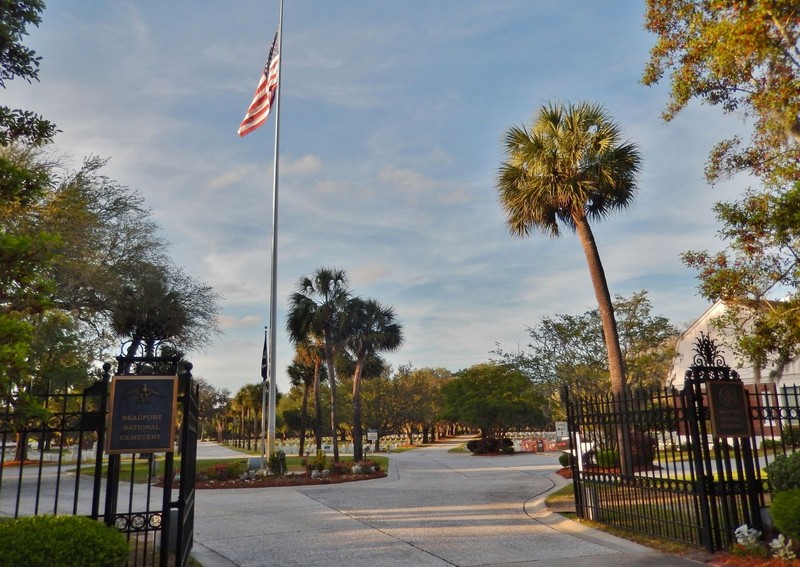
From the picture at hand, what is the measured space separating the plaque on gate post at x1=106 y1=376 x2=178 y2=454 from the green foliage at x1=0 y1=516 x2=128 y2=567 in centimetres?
109

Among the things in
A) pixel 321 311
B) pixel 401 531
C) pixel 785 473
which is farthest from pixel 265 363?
pixel 785 473

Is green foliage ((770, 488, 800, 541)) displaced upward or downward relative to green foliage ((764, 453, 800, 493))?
downward

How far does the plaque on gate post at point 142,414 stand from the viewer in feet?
22.5

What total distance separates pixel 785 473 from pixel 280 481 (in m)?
15.3

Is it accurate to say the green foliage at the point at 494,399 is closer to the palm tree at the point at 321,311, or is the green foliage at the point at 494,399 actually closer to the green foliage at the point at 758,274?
the palm tree at the point at 321,311

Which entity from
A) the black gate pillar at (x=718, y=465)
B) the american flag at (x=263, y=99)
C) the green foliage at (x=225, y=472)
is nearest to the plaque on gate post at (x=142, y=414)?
the black gate pillar at (x=718, y=465)

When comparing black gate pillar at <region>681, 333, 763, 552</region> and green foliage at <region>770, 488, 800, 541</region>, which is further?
black gate pillar at <region>681, 333, 763, 552</region>

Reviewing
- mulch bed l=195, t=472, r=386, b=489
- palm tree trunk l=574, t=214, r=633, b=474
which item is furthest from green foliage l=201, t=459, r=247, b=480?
palm tree trunk l=574, t=214, r=633, b=474

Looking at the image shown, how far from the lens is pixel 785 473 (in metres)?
8.20

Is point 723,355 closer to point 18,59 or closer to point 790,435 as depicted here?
point 790,435

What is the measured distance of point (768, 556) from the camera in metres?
7.66

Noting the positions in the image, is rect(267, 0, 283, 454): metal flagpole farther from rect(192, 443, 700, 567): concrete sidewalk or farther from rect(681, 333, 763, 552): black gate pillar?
rect(681, 333, 763, 552): black gate pillar

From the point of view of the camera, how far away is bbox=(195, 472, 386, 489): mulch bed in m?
19.5

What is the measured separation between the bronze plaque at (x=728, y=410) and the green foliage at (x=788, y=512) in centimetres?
112
